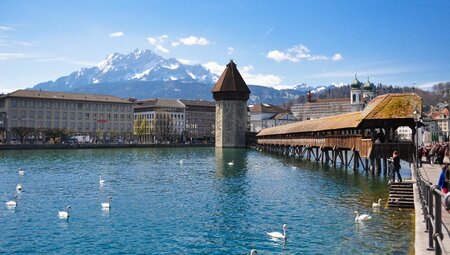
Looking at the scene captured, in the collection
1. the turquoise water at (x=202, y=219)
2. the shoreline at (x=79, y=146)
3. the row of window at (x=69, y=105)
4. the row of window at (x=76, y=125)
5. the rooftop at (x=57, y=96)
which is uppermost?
the rooftop at (x=57, y=96)

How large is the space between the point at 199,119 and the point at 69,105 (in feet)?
179

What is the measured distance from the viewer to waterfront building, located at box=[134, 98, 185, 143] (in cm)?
12680

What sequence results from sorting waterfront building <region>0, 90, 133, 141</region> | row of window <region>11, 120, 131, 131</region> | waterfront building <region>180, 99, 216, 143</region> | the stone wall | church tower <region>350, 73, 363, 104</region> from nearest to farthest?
the stone wall
waterfront building <region>0, 90, 133, 141</region>
row of window <region>11, 120, 131, 131</region>
waterfront building <region>180, 99, 216, 143</region>
church tower <region>350, 73, 363, 104</region>

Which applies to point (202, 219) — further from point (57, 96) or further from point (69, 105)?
point (57, 96)

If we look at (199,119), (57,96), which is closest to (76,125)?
(57,96)

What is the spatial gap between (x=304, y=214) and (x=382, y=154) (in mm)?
13660

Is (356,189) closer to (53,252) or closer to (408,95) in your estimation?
(408,95)

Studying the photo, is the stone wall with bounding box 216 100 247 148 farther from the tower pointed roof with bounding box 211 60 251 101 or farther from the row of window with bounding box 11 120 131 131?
the row of window with bounding box 11 120 131 131

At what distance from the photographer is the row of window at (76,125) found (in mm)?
107875

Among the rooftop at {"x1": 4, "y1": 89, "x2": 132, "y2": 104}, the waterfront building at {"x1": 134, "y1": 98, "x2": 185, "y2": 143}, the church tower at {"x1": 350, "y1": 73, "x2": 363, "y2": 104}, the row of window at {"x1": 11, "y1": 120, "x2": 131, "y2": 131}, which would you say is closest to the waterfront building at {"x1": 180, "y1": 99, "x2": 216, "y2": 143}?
the waterfront building at {"x1": 134, "y1": 98, "x2": 185, "y2": 143}

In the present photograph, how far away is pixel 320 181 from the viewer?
3153 centimetres

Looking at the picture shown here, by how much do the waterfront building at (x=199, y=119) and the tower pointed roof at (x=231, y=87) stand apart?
51564mm

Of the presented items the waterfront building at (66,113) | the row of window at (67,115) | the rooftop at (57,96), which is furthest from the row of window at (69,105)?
the row of window at (67,115)

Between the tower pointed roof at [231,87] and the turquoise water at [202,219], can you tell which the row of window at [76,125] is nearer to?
the tower pointed roof at [231,87]
